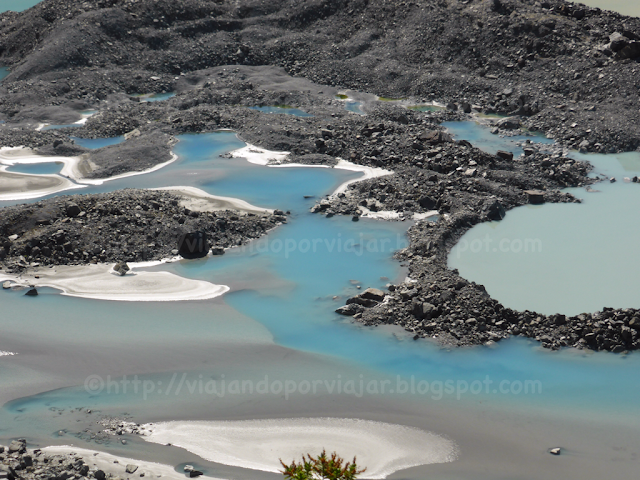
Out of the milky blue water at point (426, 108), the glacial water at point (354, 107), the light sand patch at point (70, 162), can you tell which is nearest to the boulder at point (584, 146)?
the milky blue water at point (426, 108)

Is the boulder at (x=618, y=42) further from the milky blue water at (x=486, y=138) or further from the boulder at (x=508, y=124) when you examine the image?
the milky blue water at (x=486, y=138)

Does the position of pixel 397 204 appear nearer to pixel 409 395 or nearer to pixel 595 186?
pixel 595 186

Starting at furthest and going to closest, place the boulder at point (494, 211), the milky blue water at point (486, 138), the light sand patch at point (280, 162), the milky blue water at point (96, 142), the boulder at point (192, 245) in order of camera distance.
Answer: the milky blue water at point (96, 142) < the milky blue water at point (486, 138) < the light sand patch at point (280, 162) < the boulder at point (494, 211) < the boulder at point (192, 245)

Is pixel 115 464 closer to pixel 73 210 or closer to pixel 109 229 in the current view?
pixel 109 229

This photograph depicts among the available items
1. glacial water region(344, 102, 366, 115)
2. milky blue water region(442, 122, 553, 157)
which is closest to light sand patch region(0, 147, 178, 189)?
glacial water region(344, 102, 366, 115)

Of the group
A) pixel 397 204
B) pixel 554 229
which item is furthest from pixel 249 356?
pixel 554 229

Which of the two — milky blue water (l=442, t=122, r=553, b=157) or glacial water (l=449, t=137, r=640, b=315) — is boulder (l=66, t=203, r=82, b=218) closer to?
glacial water (l=449, t=137, r=640, b=315)
